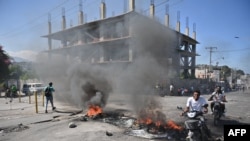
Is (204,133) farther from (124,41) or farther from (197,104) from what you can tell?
(124,41)

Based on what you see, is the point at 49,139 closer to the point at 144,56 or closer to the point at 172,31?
the point at 144,56

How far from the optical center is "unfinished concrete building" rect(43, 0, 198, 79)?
9844 millimetres

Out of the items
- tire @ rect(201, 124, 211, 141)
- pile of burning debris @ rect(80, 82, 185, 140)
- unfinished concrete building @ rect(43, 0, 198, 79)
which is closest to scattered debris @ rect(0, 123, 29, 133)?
pile of burning debris @ rect(80, 82, 185, 140)

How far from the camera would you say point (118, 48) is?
51.2 feet

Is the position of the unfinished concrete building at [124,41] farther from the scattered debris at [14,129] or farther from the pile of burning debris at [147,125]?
the scattered debris at [14,129]

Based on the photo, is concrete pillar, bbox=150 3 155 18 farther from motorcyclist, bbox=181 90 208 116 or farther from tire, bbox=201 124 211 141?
tire, bbox=201 124 211 141

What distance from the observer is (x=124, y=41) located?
12359mm

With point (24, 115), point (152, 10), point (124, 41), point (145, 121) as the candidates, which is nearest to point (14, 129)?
point (24, 115)

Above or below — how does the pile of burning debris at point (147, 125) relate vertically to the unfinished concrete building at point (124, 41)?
below

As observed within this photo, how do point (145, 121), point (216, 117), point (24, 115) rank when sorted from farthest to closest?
1. point (24, 115)
2. point (216, 117)
3. point (145, 121)

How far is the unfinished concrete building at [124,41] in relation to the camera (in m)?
9.84

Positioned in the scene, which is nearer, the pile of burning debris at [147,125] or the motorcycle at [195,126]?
the motorcycle at [195,126]

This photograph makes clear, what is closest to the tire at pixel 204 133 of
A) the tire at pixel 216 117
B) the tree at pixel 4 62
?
the tire at pixel 216 117

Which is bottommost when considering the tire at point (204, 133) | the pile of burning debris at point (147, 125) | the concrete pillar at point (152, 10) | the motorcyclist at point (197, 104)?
the pile of burning debris at point (147, 125)
